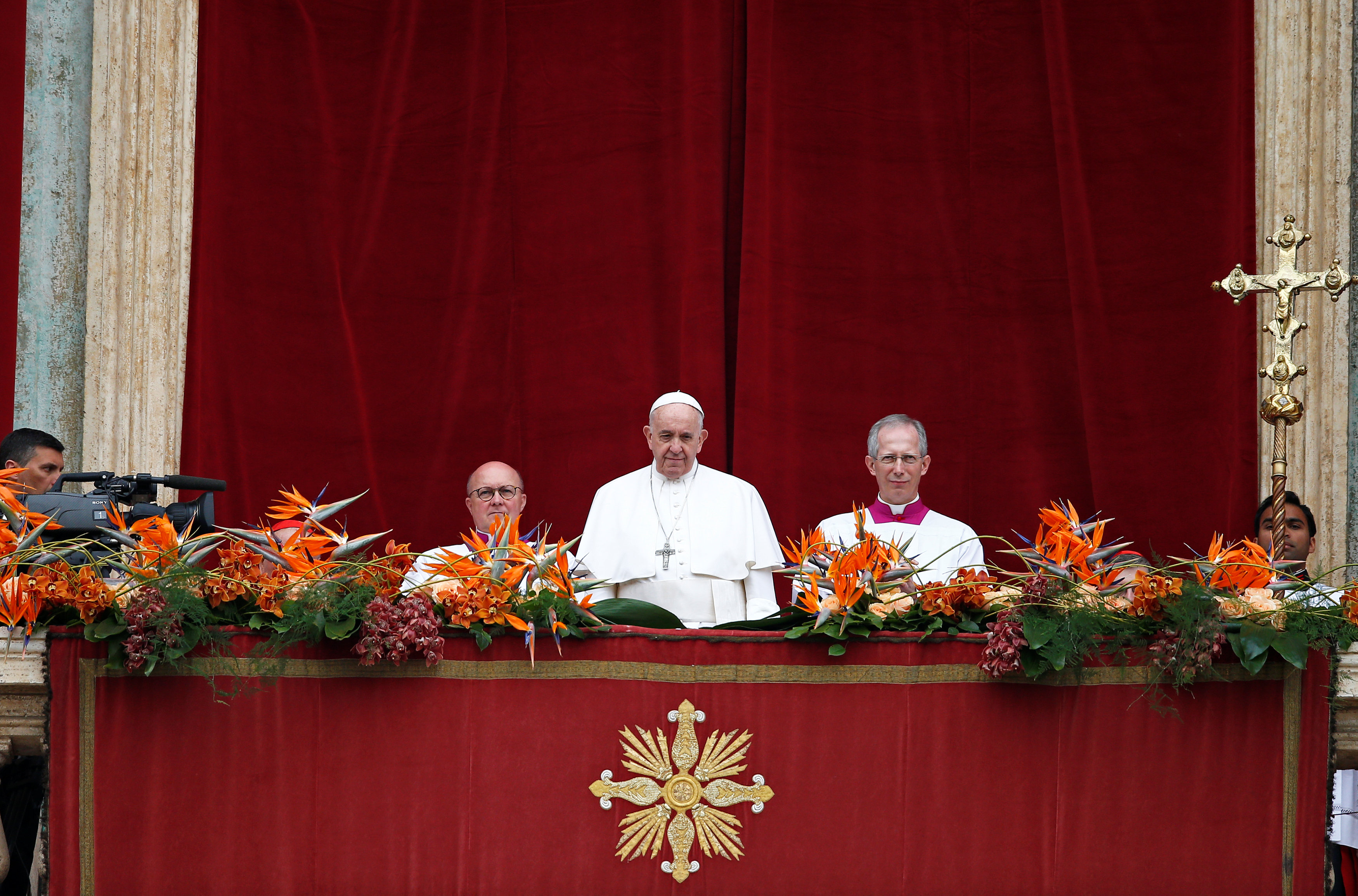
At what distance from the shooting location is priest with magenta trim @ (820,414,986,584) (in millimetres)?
4930

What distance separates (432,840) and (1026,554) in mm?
1530

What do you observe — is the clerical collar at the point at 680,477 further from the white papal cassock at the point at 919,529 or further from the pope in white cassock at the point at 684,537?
the white papal cassock at the point at 919,529

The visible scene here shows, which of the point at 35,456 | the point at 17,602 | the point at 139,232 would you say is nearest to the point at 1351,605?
the point at 17,602

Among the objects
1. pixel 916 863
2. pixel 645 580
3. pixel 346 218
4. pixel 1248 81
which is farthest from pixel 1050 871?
pixel 346 218

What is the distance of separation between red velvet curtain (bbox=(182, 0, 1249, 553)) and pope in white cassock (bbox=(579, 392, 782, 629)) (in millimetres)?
834

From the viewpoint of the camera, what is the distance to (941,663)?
3387 millimetres

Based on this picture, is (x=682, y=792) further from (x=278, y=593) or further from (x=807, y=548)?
(x=278, y=593)

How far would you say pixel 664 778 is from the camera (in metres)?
3.37

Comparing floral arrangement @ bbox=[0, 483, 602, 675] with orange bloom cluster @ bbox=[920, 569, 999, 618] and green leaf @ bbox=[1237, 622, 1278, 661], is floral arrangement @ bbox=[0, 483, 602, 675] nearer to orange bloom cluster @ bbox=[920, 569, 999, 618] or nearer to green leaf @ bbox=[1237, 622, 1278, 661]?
orange bloom cluster @ bbox=[920, 569, 999, 618]

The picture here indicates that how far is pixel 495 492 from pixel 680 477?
0.64 metres

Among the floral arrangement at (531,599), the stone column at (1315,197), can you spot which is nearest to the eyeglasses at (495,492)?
the floral arrangement at (531,599)

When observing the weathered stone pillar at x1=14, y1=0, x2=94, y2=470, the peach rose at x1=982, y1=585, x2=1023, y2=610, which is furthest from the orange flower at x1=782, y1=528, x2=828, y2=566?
the weathered stone pillar at x1=14, y1=0, x2=94, y2=470

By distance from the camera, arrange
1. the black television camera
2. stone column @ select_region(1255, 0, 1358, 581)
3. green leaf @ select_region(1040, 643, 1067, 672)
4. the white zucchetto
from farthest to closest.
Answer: stone column @ select_region(1255, 0, 1358, 581) → the white zucchetto → the black television camera → green leaf @ select_region(1040, 643, 1067, 672)

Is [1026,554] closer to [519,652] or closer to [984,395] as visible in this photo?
[519,652]
